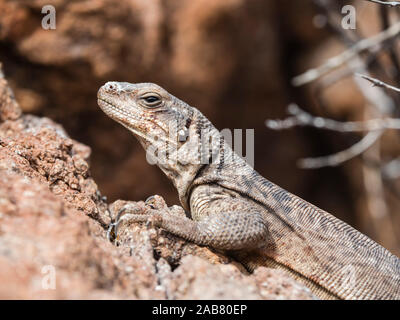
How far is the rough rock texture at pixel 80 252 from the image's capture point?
8.14 ft

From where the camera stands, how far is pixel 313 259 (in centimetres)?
413

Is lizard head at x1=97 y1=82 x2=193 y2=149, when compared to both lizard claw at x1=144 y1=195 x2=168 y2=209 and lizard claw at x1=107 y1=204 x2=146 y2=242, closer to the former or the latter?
lizard claw at x1=144 y1=195 x2=168 y2=209

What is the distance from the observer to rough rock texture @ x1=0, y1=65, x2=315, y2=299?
2482mm

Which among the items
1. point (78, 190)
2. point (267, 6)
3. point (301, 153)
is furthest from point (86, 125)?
point (301, 153)

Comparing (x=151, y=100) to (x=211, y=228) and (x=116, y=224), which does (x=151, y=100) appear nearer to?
(x=116, y=224)

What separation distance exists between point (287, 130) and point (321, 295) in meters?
9.11

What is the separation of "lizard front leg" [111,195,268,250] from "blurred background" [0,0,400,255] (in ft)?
13.8

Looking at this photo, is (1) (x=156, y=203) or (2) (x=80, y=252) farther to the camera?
(1) (x=156, y=203)

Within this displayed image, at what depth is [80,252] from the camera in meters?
2.72

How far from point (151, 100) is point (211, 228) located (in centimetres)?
157

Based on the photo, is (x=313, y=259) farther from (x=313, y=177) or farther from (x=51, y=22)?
(x=313, y=177)
